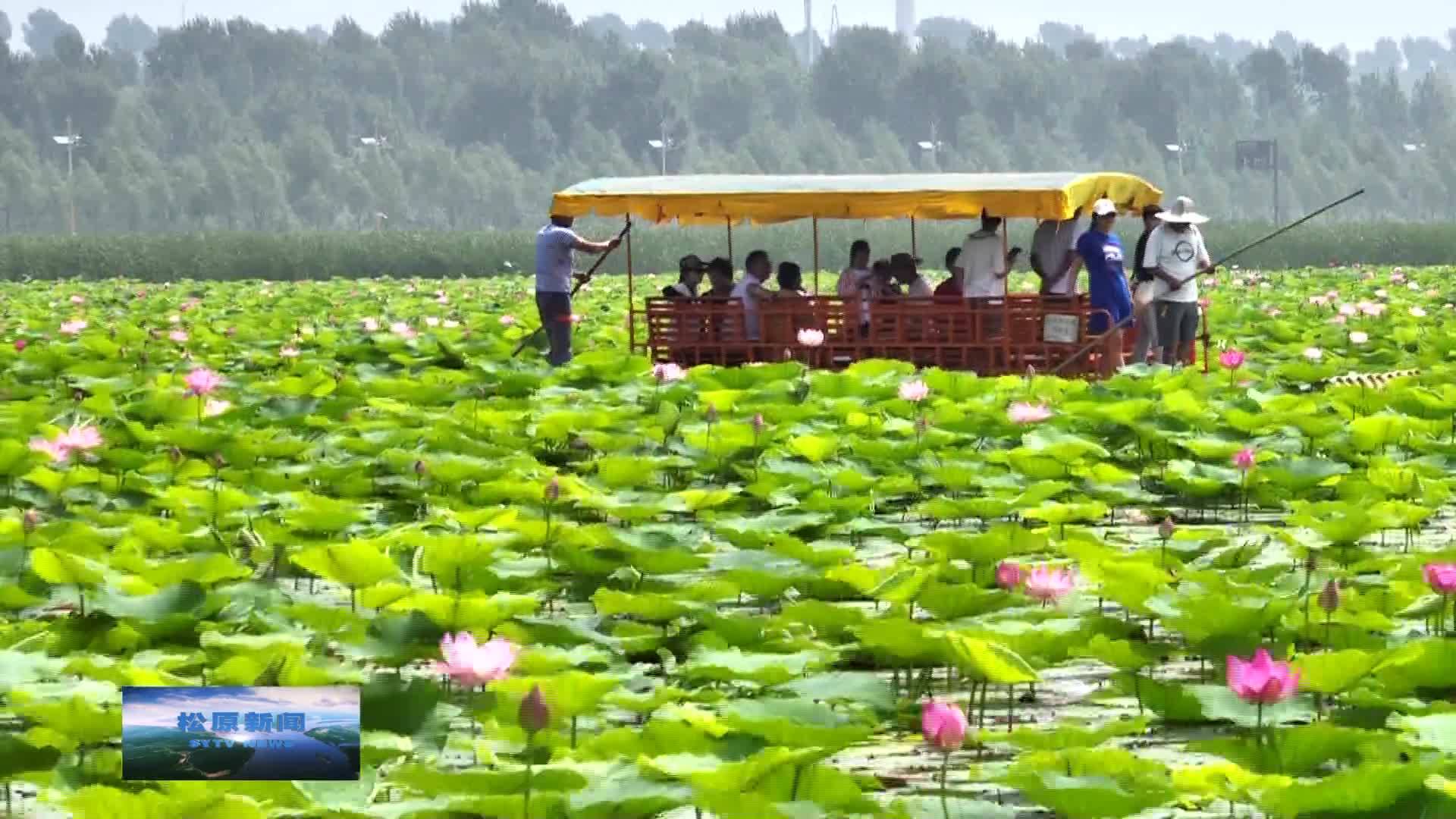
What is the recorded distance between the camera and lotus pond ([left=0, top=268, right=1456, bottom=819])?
3.01 m

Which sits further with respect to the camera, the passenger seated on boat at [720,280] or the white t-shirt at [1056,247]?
the passenger seated on boat at [720,280]

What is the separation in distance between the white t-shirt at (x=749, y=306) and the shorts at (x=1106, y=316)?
5.96ft

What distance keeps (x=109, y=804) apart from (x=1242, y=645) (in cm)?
186

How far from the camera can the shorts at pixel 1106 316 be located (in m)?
11.6

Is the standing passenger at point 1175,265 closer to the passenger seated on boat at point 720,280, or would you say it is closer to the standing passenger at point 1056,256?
the standing passenger at point 1056,256

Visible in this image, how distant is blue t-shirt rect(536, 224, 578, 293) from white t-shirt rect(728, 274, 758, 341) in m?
0.89

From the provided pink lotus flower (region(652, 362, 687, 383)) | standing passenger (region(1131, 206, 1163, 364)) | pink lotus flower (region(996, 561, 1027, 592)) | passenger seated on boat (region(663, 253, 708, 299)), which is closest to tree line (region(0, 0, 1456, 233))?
passenger seated on boat (region(663, 253, 708, 299))

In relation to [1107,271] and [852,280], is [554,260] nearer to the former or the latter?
[852,280]

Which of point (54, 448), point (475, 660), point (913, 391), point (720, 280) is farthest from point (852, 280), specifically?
point (475, 660)

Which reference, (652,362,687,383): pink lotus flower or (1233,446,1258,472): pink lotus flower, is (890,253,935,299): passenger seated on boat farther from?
(1233,446,1258,472): pink lotus flower

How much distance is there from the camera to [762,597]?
4.70 metres

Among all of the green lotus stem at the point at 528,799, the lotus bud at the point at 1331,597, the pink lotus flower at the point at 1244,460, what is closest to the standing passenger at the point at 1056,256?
the pink lotus flower at the point at 1244,460

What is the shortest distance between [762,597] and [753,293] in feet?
26.9

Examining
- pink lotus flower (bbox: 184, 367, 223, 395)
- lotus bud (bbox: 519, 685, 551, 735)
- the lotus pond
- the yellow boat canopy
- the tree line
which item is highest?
the tree line
